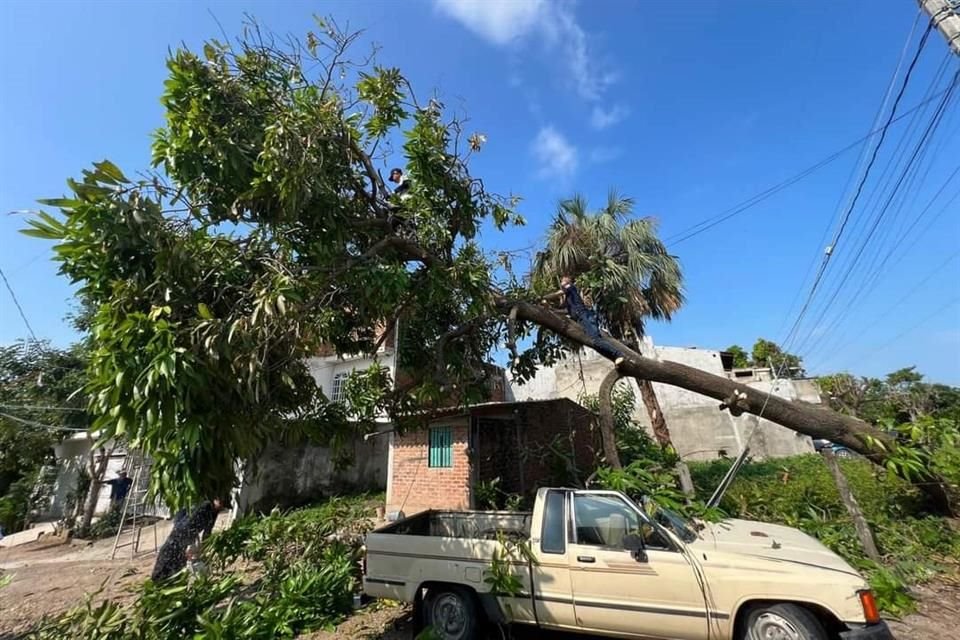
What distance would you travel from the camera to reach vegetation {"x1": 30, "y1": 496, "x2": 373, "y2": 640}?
3561mm

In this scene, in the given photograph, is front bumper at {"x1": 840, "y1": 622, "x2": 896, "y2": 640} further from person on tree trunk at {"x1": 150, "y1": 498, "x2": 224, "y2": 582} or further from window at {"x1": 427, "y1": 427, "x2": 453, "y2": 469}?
person on tree trunk at {"x1": 150, "y1": 498, "x2": 224, "y2": 582}

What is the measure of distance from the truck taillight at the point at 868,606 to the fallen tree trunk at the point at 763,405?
12.5 feet

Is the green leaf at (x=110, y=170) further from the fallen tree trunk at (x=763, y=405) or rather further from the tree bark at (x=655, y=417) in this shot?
the tree bark at (x=655, y=417)

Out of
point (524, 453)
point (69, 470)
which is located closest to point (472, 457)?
point (524, 453)

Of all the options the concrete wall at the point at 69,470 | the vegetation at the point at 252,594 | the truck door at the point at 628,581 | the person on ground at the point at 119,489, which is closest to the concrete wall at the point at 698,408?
the vegetation at the point at 252,594

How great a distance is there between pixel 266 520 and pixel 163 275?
17.3 feet

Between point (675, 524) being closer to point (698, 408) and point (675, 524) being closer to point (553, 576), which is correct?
point (553, 576)

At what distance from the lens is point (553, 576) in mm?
4172

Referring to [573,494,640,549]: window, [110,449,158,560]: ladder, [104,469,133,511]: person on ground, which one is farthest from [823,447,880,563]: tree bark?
[104,469,133,511]: person on ground

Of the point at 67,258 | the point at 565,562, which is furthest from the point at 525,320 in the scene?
the point at 67,258

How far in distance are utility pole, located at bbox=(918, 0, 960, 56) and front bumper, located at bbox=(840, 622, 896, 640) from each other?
674 cm

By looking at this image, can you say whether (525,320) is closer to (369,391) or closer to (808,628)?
(369,391)

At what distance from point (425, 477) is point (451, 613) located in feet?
18.4

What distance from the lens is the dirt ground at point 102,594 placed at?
462 cm
